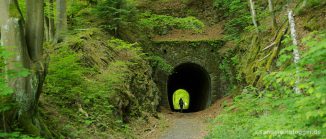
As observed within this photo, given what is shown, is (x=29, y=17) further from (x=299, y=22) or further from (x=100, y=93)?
(x=299, y=22)

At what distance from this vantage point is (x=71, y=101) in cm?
916

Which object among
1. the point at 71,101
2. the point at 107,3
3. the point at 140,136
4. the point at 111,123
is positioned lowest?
the point at 140,136

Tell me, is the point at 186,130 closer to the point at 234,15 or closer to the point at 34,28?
the point at 34,28

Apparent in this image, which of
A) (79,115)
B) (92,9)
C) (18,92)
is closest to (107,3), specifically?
(92,9)

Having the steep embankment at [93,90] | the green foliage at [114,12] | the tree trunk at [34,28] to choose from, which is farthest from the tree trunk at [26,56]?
the green foliage at [114,12]

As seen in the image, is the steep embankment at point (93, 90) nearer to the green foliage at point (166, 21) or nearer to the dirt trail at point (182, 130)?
the dirt trail at point (182, 130)

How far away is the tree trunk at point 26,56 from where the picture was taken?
19.0ft

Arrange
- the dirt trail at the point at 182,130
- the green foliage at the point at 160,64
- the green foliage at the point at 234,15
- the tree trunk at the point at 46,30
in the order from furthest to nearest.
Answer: the green foliage at the point at 160,64 → the green foliage at the point at 234,15 → the tree trunk at the point at 46,30 → the dirt trail at the point at 182,130

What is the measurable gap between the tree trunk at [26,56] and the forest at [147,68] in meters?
0.02

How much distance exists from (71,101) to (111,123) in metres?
1.63

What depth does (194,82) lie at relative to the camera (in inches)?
1128

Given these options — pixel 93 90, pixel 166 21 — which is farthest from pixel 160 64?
pixel 93 90

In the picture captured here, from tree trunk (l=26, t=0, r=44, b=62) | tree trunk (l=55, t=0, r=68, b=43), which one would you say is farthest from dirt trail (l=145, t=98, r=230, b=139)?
tree trunk (l=26, t=0, r=44, b=62)

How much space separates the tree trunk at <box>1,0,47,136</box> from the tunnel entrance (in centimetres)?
1584
